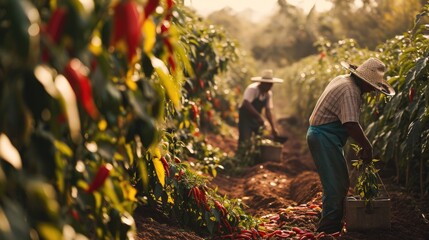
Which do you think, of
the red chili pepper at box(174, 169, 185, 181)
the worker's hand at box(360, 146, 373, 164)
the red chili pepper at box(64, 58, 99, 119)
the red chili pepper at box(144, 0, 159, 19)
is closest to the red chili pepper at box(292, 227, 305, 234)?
the worker's hand at box(360, 146, 373, 164)

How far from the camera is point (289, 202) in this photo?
20.8 ft

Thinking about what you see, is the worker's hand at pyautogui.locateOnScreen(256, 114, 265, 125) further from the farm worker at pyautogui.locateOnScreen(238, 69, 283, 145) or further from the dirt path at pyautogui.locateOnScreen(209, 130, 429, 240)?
the dirt path at pyautogui.locateOnScreen(209, 130, 429, 240)

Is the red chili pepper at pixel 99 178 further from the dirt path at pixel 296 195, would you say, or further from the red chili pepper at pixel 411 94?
the red chili pepper at pixel 411 94

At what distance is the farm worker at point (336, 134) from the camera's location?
4715 mm

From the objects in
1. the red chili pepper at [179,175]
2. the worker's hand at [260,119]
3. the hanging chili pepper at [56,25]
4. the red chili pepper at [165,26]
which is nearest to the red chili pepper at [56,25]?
the hanging chili pepper at [56,25]

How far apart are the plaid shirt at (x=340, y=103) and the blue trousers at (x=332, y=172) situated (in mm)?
69

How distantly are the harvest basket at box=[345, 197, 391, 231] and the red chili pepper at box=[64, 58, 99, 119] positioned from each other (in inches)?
132

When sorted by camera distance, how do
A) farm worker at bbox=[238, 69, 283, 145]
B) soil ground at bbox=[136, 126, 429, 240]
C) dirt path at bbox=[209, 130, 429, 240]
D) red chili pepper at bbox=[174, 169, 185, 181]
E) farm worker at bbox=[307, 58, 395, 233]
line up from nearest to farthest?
red chili pepper at bbox=[174, 169, 185, 181] < soil ground at bbox=[136, 126, 429, 240] < farm worker at bbox=[307, 58, 395, 233] < dirt path at bbox=[209, 130, 429, 240] < farm worker at bbox=[238, 69, 283, 145]

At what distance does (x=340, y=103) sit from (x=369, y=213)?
2.68 feet

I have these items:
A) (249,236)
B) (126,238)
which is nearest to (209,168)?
(249,236)

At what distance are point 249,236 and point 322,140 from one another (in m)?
0.98

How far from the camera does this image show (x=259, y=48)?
120 ft

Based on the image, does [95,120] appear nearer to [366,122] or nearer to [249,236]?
[249,236]

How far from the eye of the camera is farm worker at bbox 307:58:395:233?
471 cm
